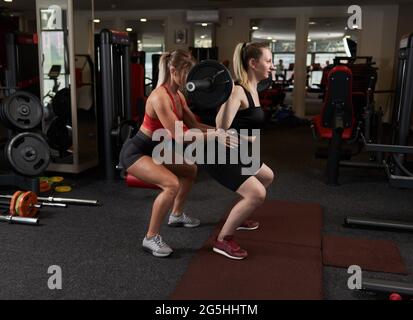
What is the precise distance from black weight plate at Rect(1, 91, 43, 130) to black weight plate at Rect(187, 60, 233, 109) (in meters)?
1.78

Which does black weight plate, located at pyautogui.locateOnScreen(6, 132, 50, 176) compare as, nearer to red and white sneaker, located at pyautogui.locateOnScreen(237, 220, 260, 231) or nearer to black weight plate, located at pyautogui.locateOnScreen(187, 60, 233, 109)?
red and white sneaker, located at pyautogui.locateOnScreen(237, 220, 260, 231)

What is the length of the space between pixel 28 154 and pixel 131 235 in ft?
3.79

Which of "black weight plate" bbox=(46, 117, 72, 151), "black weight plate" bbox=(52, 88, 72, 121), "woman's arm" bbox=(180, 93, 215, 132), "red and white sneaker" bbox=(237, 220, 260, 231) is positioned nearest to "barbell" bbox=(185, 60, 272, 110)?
"woman's arm" bbox=(180, 93, 215, 132)

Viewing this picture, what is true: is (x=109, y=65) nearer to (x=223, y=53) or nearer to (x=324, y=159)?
(x=324, y=159)

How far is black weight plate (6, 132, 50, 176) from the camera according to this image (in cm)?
315

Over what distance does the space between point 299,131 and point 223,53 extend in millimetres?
2452

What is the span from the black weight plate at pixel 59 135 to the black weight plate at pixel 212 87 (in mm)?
2428

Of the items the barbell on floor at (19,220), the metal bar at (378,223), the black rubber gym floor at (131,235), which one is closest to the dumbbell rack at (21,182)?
the black rubber gym floor at (131,235)

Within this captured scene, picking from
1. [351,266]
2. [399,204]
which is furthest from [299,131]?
[351,266]

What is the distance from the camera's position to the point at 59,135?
4.05 metres

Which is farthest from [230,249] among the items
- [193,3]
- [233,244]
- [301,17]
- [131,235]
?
[301,17]

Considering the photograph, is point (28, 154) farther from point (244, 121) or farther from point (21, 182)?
point (244, 121)

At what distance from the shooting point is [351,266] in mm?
A: 2221

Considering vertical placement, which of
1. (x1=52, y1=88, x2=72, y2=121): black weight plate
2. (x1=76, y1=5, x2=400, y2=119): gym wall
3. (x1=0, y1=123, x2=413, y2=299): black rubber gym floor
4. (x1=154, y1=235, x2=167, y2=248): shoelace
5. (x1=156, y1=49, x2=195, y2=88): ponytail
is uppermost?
(x1=76, y1=5, x2=400, y2=119): gym wall
